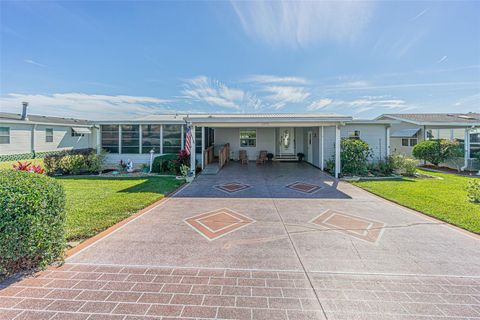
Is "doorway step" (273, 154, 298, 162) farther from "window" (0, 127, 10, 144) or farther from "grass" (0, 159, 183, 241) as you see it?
"window" (0, 127, 10, 144)

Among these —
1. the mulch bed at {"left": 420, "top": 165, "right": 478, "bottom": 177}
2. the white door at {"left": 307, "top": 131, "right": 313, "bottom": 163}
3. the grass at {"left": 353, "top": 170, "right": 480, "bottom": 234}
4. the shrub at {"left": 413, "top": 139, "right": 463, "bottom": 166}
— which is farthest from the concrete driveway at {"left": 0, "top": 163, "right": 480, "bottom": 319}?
the shrub at {"left": 413, "top": 139, "right": 463, "bottom": 166}

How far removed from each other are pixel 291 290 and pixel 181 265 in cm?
160

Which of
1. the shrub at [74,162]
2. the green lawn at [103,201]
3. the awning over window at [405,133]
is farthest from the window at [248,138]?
the awning over window at [405,133]

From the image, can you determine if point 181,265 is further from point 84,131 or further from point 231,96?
point 84,131

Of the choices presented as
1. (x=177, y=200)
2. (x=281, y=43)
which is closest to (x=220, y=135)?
(x=281, y=43)

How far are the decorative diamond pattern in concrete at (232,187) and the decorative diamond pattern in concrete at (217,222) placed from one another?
90.3 inches

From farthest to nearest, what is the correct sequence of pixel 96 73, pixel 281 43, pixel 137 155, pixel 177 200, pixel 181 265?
pixel 96 73
pixel 137 155
pixel 281 43
pixel 177 200
pixel 181 265

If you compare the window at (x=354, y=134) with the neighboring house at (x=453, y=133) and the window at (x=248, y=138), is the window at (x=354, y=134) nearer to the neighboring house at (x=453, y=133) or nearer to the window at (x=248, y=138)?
the neighboring house at (x=453, y=133)

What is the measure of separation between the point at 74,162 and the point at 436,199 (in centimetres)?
1625

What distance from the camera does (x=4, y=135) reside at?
13828 mm

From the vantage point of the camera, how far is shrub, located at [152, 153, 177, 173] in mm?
11922

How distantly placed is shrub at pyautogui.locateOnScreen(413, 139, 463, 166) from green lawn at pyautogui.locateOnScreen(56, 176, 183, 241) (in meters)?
15.6

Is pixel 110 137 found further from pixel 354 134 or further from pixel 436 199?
pixel 436 199

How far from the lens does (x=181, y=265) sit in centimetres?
315
